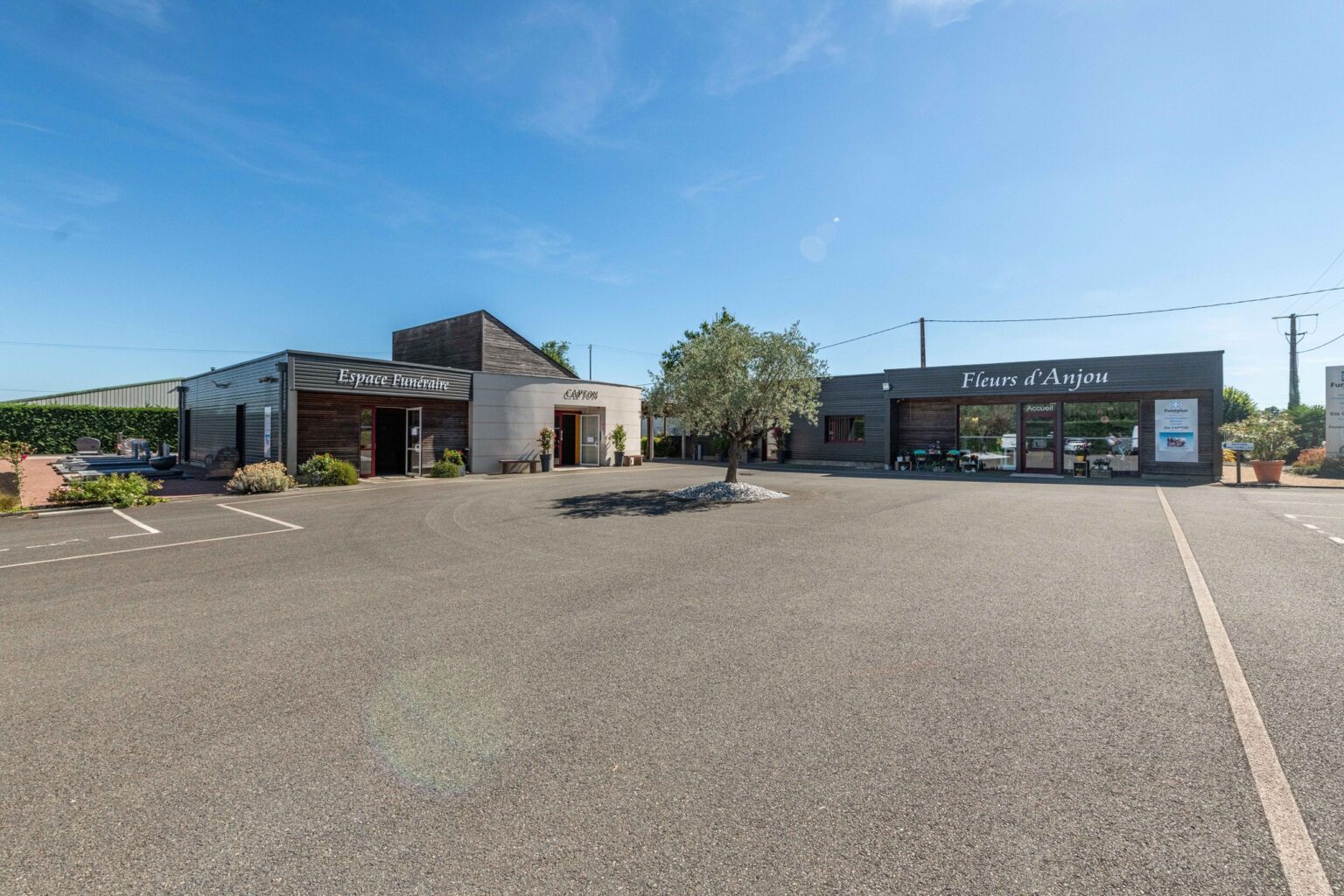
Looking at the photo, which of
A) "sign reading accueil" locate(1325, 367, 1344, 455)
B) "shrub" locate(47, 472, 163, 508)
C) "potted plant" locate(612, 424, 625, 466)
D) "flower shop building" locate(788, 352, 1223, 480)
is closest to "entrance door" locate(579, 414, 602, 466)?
"potted plant" locate(612, 424, 625, 466)

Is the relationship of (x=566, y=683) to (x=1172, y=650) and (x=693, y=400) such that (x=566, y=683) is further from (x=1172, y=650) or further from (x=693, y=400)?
(x=693, y=400)

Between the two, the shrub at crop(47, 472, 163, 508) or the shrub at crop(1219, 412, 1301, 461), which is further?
the shrub at crop(1219, 412, 1301, 461)

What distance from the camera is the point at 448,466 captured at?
19422 millimetres

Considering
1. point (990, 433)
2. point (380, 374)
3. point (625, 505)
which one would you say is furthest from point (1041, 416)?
point (380, 374)

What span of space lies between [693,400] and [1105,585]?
31.1ft

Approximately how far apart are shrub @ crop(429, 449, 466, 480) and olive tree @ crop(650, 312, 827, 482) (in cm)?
883

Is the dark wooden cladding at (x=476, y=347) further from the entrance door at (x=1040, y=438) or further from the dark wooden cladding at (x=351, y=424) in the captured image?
the entrance door at (x=1040, y=438)

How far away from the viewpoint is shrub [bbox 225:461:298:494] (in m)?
14.6

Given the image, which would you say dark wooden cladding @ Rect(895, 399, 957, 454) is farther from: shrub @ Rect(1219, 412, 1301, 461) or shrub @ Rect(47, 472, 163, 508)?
shrub @ Rect(47, 472, 163, 508)

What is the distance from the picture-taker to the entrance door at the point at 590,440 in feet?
83.8

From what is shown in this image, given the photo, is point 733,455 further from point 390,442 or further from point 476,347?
point 476,347

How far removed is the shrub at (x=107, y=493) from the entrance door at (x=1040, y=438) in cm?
2615

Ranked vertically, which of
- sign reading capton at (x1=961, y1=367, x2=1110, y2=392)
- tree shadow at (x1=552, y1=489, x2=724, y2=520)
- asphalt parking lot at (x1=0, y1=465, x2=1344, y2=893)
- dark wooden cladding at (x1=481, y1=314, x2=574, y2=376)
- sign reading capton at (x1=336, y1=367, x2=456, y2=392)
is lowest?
asphalt parking lot at (x1=0, y1=465, x2=1344, y2=893)

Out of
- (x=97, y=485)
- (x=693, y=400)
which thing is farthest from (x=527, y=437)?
(x=97, y=485)
